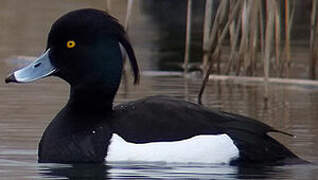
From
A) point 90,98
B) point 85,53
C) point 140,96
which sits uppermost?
point 85,53

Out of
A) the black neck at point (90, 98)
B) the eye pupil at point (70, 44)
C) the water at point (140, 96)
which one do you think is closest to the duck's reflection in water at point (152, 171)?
the water at point (140, 96)

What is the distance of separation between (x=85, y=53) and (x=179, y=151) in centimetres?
103

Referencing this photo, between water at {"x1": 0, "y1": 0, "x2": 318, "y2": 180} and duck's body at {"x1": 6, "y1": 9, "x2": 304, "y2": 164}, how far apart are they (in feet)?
0.28

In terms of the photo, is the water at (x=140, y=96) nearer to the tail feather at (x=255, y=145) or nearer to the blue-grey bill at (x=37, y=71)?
the tail feather at (x=255, y=145)

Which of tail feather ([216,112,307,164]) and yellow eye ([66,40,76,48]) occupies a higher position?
yellow eye ([66,40,76,48])

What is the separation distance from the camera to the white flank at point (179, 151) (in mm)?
7004

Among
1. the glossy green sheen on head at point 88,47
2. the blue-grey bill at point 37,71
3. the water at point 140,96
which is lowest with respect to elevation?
the water at point 140,96

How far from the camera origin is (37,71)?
25.0 feet

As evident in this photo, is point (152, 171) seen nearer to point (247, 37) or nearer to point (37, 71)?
point (37, 71)

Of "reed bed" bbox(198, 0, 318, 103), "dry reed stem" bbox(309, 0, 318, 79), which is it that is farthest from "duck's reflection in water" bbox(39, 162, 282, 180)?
"dry reed stem" bbox(309, 0, 318, 79)

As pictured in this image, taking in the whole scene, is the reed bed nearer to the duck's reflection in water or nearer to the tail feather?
the tail feather

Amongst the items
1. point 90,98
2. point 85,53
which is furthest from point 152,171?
point 85,53

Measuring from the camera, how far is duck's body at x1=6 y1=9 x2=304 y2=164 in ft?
23.1

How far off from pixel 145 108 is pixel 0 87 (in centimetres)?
371
